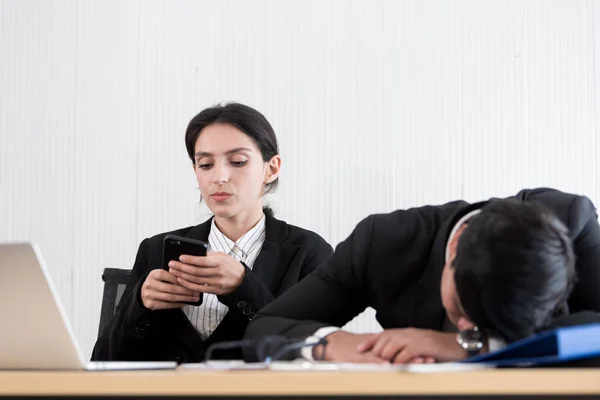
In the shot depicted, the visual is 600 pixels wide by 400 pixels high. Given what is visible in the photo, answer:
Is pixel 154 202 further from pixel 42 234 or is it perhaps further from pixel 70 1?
pixel 70 1

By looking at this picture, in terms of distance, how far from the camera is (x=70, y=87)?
9.88 ft

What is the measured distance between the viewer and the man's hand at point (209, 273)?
186cm

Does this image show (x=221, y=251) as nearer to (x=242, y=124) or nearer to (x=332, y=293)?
(x=242, y=124)

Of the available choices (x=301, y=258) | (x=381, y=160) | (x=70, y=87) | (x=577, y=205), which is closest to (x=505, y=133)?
(x=381, y=160)

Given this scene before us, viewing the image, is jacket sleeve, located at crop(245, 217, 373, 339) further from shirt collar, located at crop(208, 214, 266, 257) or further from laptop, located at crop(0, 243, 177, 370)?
shirt collar, located at crop(208, 214, 266, 257)

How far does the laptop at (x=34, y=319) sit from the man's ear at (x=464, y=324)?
44 cm

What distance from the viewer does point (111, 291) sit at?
2287mm

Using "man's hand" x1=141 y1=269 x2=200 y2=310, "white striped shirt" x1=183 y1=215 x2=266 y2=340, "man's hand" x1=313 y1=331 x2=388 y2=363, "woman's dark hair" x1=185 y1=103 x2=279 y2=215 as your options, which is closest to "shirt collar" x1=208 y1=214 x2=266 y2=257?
"white striped shirt" x1=183 y1=215 x2=266 y2=340

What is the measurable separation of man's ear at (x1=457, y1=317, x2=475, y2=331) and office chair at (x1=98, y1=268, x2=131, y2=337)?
4.41 ft

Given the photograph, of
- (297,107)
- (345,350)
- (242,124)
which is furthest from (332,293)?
(297,107)

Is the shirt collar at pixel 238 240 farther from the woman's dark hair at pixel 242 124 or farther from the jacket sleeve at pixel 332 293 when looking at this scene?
the jacket sleeve at pixel 332 293

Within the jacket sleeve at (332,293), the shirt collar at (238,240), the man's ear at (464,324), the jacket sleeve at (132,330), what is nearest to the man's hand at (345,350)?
the man's ear at (464,324)

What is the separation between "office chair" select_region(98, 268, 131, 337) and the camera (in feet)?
7.45

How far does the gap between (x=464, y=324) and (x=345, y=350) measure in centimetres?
19
